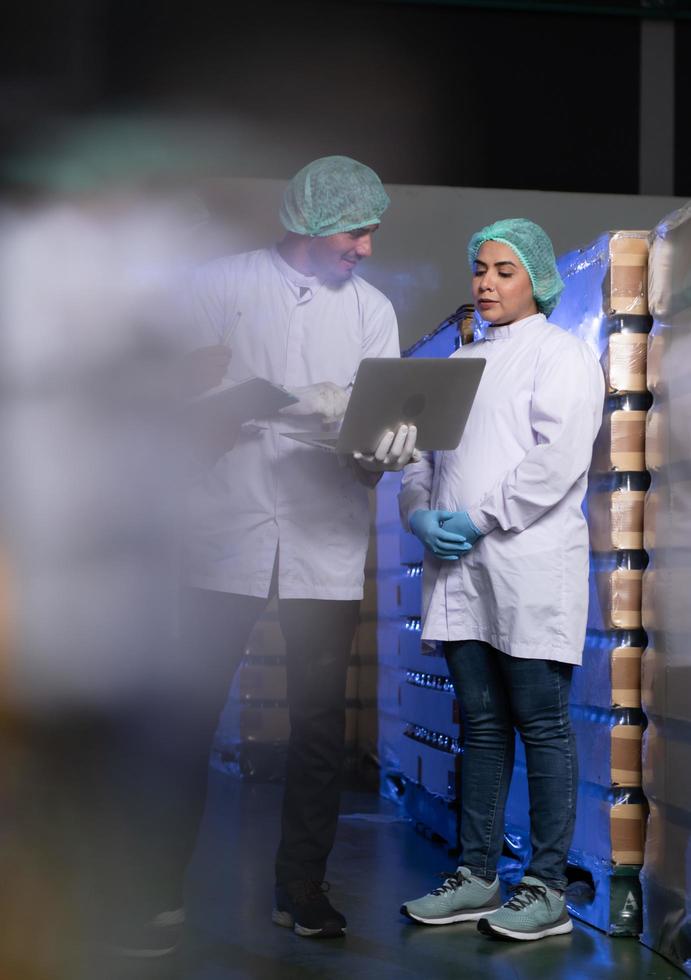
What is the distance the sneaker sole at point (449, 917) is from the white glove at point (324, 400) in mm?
952

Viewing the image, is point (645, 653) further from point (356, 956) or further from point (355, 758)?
point (355, 758)

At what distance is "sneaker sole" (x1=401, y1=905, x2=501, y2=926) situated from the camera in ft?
7.23

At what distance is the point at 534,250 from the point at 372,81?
1.58 m

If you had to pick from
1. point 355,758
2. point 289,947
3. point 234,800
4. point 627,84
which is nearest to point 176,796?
point 289,947

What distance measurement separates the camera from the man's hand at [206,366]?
86.7 inches

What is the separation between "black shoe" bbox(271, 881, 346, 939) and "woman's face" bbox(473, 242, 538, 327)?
1142 mm

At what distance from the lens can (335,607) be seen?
2.24m

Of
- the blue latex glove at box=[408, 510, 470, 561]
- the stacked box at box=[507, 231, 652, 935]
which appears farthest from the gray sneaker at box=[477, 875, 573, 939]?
the blue latex glove at box=[408, 510, 470, 561]

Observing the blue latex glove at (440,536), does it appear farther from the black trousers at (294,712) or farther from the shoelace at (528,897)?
the shoelace at (528,897)

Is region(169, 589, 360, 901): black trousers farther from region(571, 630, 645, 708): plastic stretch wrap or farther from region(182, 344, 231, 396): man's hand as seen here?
region(571, 630, 645, 708): plastic stretch wrap

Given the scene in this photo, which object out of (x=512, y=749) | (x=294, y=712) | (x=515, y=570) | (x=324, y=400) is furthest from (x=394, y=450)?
(x=512, y=749)

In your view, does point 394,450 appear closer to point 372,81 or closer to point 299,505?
point 299,505

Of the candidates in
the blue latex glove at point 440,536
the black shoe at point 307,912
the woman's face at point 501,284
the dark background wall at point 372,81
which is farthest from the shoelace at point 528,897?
the dark background wall at point 372,81

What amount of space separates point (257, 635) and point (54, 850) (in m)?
1.29
